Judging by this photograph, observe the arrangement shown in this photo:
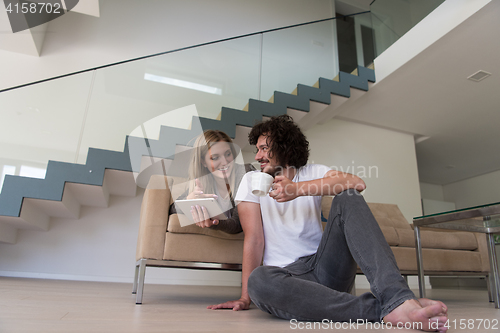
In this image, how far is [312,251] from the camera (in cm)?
115

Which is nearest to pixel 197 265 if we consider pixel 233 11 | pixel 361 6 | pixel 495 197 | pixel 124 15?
pixel 124 15

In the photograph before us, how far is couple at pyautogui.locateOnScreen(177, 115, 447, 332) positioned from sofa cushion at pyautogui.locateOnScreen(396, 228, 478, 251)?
1766mm

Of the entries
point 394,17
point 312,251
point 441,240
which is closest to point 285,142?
point 312,251

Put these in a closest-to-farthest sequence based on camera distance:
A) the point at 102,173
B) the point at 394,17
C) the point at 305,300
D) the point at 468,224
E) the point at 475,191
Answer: the point at 305,300 < the point at 468,224 < the point at 102,173 < the point at 394,17 < the point at 475,191

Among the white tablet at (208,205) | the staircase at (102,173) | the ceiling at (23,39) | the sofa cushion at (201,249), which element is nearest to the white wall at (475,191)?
the staircase at (102,173)

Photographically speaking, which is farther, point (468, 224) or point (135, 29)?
point (135, 29)

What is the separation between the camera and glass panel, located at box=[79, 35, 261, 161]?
2.90 metres

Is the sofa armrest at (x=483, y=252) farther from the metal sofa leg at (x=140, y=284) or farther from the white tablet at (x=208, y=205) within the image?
the metal sofa leg at (x=140, y=284)

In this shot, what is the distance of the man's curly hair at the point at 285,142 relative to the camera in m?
1.33

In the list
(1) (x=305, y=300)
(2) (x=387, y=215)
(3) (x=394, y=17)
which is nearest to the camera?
(1) (x=305, y=300)

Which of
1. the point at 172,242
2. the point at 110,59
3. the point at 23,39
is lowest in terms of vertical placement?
the point at 172,242

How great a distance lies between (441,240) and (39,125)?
349 cm

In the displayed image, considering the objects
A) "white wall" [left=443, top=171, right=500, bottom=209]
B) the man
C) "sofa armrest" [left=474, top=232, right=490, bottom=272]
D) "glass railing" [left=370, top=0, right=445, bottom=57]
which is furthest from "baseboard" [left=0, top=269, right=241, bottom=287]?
"white wall" [left=443, top=171, right=500, bottom=209]

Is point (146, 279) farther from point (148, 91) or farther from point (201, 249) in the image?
point (201, 249)
